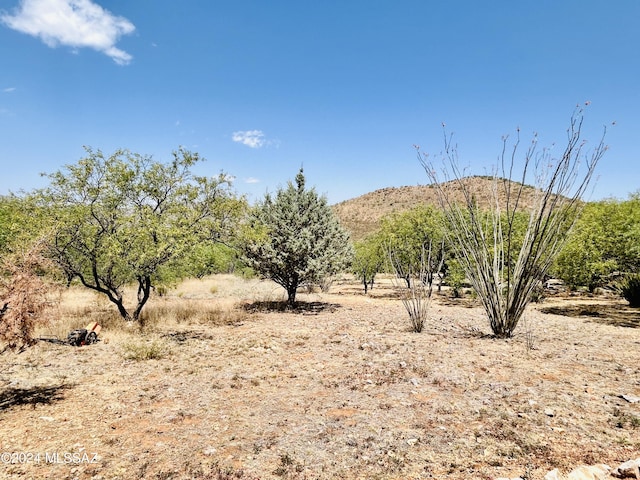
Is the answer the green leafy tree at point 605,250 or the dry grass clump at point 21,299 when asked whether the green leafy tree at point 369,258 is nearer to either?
the green leafy tree at point 605,250

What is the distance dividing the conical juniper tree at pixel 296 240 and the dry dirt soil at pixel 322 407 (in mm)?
5902

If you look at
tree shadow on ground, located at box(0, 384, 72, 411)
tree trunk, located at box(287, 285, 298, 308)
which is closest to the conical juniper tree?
tree trunk, located at box(287, 285, 298, 308)

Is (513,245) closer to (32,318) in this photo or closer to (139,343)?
(139,343)

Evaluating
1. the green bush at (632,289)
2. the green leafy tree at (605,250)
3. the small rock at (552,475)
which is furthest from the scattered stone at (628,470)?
the green bush at (632,289)

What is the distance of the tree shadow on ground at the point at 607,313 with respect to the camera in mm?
13953

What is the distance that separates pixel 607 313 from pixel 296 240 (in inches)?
585

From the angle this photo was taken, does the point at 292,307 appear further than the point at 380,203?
No

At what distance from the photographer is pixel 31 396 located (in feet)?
21.4

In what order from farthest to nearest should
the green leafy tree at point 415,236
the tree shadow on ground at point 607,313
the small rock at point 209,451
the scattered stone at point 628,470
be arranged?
the green leafy tree at point 415,236
the tree shadow on ground at point 607,313
the small rock at point 209,451
the scattered stone at point 628,470

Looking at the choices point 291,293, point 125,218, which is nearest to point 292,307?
point 291,293

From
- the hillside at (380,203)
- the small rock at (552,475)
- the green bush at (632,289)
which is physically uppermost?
the hillside at (380,203)

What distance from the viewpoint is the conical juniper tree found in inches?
640

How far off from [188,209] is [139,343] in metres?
4.36

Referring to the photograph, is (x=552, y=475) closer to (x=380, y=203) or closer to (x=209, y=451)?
(x=209, y=451)
